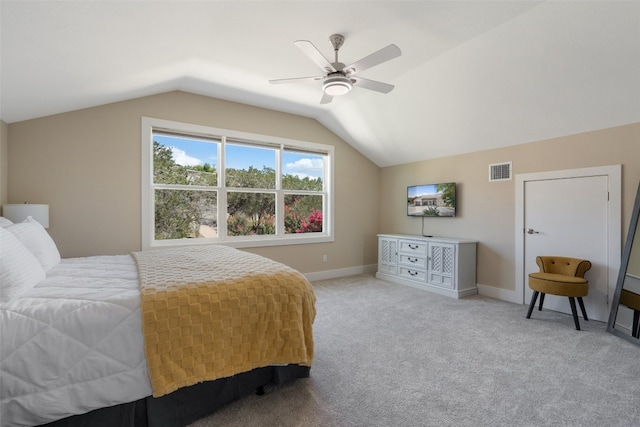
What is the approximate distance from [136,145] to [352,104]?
292 centimetres

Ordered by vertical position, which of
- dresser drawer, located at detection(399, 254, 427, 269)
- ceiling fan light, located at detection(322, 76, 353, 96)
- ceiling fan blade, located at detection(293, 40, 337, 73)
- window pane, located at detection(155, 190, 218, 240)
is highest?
ceiling fan blade, located at detection(293, 40, 337, 73)

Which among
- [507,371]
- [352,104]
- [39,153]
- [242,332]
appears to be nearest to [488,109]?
[352,104]

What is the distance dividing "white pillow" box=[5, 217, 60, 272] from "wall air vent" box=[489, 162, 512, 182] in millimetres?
4807

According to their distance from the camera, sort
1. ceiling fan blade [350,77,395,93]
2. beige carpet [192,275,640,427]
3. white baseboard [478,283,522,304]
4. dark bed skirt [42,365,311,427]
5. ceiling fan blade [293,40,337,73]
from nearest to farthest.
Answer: dark bed skirt [42,365,311,427], beige carpet [192,275,640,427], ceiling fan blade [293,40,337,73], ceiling fan blade [350,77,395,93], white baseboard [478,283,522,304]

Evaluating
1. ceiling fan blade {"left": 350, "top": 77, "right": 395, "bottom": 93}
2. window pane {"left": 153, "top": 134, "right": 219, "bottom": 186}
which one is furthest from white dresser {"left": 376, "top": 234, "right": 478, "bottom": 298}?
window pane {"left": 153, "top": 134, "right": 219, "bottom": 186}

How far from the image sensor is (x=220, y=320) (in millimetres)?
1613

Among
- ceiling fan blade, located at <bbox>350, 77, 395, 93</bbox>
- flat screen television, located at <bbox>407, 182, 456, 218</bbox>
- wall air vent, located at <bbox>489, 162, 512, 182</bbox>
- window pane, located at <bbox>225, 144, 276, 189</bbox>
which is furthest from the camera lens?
flat screen television, located at <bbox>407, 182, 456, 218</bbox>

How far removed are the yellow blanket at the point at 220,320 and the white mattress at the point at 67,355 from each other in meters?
0.09

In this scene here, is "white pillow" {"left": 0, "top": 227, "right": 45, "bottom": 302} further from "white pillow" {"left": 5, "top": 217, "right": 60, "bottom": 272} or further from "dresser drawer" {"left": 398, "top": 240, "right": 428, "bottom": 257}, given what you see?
"dresser drawer" {"left": 398, "top": 240, "right": 428, "bottom": 257}

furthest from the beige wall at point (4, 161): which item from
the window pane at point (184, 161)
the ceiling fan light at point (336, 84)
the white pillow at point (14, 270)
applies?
the ceiling fan light at point (336, 84)

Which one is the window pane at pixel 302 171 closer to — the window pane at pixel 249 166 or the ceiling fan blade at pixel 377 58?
the window pane at pixel 249 166

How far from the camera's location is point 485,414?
1.72 metres

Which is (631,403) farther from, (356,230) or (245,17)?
(356,230)

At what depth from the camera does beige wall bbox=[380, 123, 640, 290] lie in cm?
304
